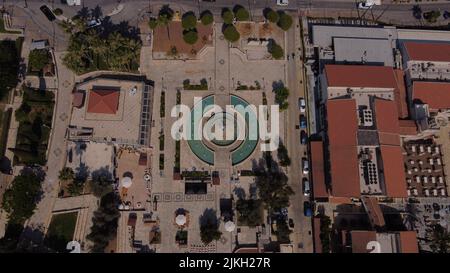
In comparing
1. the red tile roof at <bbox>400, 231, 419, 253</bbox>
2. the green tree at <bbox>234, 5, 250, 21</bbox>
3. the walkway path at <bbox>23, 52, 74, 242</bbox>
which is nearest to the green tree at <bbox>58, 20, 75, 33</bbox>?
the walkway path at <bbox>23, 52, 74, 242</bbox>

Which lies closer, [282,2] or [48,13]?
[48,13]

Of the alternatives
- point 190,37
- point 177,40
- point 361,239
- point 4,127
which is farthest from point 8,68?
point 361,239

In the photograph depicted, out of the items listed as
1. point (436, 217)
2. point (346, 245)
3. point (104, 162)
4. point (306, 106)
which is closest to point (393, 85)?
point (306, 106)

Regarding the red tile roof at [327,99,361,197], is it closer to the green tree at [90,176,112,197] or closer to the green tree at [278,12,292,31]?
the green tree at [278,12,292,31]

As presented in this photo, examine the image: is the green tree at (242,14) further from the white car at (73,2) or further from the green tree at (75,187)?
the green tree at (75,187)

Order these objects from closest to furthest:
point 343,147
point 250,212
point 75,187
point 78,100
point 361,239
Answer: point 361,239 → point 250,212 → point 343,147 → point 75,187 → point 78,100

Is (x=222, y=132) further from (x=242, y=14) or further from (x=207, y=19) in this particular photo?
(x=242, y=14)
